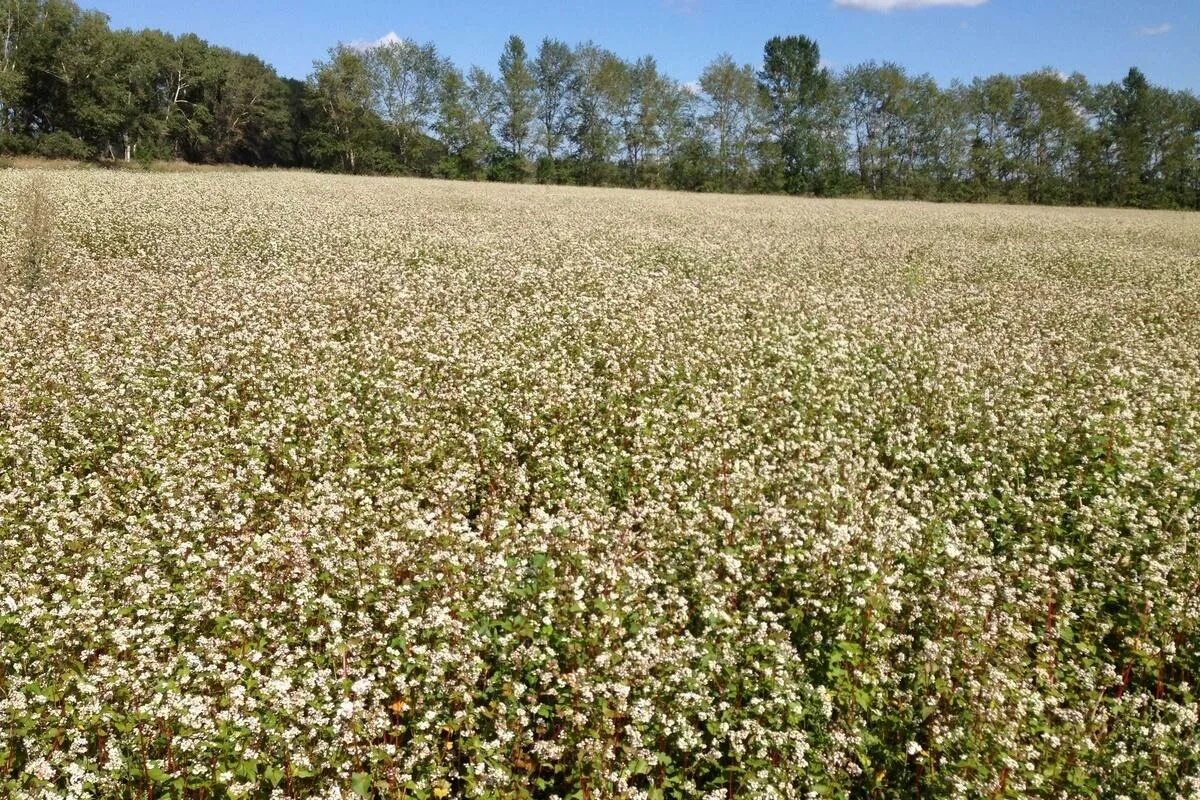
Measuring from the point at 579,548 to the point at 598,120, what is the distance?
259 feet

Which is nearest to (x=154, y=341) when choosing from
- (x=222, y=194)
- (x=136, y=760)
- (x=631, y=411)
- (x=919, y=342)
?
(x=631, y=411)

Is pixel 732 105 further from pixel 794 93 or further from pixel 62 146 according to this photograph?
pixel 62 146

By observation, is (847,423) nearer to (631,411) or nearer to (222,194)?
(631,411)

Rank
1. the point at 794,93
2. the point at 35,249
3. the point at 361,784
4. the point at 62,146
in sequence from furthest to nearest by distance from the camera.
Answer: the point at 794,93 < the point at 62,146 < the point at 35,249 < the point at 361,784

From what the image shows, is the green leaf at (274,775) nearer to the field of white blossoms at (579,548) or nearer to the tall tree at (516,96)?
the field of white blossoms at (579,548)

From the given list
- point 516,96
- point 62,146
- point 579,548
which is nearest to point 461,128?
point 516,96

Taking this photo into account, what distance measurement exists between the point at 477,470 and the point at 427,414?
109cm

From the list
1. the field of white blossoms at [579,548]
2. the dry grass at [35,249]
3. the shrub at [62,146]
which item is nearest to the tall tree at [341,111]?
the shrub at [62,146]

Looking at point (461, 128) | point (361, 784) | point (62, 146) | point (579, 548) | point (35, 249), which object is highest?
point (461, 128)

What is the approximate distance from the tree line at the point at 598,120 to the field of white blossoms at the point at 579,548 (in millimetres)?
60590

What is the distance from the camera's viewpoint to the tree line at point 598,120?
197 ft

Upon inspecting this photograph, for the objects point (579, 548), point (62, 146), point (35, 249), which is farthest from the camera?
point (62, 146)

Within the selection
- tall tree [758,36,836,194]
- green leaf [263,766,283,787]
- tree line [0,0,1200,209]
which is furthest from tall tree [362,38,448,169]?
green leaf [263,766,283,787]

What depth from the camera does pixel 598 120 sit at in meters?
78.0
